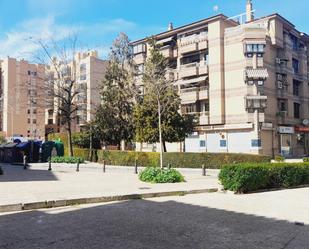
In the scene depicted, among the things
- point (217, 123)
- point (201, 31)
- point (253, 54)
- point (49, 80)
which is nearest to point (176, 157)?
point (49, 80)

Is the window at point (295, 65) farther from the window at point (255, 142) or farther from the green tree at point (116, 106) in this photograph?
the green tree at point (116, 106)

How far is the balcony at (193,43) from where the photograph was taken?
45594 mm

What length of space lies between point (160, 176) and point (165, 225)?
832 cm

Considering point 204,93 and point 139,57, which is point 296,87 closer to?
point 204,93

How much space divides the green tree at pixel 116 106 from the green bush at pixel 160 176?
Result: 65.4ft

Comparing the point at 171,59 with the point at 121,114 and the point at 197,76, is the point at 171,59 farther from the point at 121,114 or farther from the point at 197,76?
the point at 121,114

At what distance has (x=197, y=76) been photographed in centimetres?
4609

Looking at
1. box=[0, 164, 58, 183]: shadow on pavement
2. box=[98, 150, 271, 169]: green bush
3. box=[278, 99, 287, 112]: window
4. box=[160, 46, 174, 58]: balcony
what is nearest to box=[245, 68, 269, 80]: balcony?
box=[278, 99, 287, 112]: window

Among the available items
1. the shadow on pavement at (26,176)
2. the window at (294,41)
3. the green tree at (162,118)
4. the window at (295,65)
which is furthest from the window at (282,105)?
the shadow on pavement at (26,176)

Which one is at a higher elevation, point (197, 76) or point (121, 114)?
point (197, 76)

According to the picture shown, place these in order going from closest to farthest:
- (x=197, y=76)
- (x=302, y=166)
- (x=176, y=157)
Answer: (x=302, y=166)
(x=176, y=157)
(x=197, y=76)

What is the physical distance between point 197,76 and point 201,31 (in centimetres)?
561

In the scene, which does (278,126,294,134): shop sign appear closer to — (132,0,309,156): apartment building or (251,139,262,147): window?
(132,0,309,156): apartment building

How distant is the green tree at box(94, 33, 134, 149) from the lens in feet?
121
